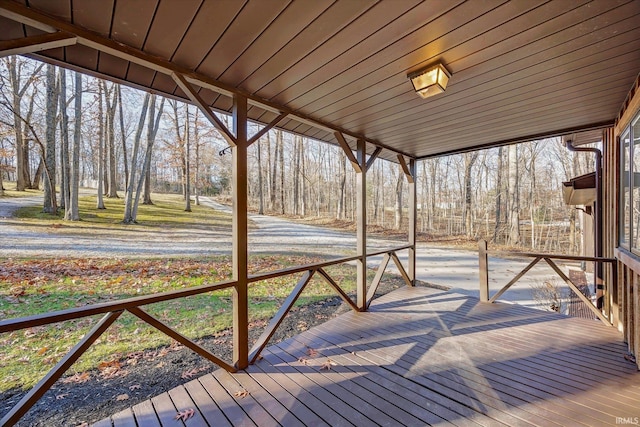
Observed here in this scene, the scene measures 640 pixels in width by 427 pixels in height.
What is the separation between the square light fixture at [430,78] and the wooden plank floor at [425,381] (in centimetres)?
228

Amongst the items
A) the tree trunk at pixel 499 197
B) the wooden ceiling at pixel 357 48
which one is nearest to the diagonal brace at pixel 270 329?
the wooden ceiling at pixel 357 48

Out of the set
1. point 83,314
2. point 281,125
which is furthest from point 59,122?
point 83,314

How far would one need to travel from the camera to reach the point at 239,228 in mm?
2266

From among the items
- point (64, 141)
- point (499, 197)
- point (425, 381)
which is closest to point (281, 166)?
point (64, 141)

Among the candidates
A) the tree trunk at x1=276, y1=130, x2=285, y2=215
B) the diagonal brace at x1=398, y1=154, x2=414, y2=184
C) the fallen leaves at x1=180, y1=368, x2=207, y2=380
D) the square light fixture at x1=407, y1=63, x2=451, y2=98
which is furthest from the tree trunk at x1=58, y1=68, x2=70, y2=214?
the square light fixture at x1=407, y1=63, x2=451, y2=98

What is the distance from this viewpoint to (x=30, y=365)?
8.80 feet

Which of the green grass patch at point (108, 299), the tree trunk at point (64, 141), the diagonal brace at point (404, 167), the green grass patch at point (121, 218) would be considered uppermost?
the tree trunk at point (64, 141)

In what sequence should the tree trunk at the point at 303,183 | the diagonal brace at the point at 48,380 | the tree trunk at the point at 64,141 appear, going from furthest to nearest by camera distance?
1. the tree trunk at the point at 303,183
2. the tree trunk at the point at 64,141
3. the diagonal brace at the point at 48,380

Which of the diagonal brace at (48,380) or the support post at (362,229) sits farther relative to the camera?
the support post at (362,229)

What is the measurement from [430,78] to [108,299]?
17.6 ft

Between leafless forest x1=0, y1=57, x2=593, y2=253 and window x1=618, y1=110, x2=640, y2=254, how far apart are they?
31.6 ft

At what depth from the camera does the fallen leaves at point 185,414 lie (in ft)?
5.67

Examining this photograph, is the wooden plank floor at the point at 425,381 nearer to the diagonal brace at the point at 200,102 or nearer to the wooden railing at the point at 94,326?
the wooden railing at the point at 94,326

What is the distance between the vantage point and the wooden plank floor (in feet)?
5.69
